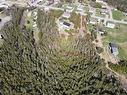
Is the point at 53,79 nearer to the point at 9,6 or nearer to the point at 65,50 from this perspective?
the point at 65,50

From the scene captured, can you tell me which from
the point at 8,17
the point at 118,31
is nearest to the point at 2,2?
the point at 8,17

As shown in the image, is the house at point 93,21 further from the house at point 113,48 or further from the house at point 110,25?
the house at point 113,48

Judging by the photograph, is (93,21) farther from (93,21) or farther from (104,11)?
(104,11)

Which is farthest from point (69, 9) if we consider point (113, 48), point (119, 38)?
point (113, 48)

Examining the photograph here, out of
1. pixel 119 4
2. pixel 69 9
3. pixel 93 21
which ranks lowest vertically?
pixel 93 21

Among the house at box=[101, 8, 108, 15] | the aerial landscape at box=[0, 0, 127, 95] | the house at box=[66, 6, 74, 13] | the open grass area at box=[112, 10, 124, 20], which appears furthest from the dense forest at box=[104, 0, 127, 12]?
the house at box=[66, 6, 74, 13]

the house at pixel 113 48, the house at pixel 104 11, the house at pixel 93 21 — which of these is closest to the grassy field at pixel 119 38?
the house at pixel 113 48

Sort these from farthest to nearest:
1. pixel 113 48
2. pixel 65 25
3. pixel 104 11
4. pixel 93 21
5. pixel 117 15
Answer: pixel 104 11
pixel 117 15
pixel 93 21
pixel 65 25
pixel 113 48

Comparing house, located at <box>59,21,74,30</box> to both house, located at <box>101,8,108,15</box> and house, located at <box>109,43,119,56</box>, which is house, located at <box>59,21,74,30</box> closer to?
house, located at <box>109,43,119,56</box>
